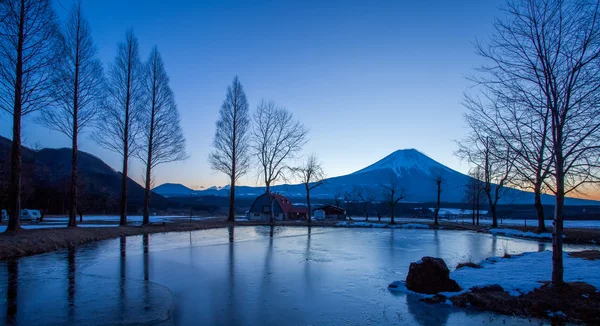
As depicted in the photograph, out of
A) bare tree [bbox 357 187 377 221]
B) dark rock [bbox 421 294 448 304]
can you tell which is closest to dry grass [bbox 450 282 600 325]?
dark rock [bbox 421 294 448 304]

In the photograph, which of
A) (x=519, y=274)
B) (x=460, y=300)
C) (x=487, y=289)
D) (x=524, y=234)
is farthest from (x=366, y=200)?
(x=460, y=300)

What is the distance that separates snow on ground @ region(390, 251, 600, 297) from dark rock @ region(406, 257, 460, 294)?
245 mm

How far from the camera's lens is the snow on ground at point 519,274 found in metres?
8.25

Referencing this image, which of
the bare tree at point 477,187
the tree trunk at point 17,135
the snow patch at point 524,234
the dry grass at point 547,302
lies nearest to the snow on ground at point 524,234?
the snow patch at point 524,234

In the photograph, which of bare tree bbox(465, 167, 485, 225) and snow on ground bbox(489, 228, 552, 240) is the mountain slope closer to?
snow on ground bbox(489, 228, 552, 240)

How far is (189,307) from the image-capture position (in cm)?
692

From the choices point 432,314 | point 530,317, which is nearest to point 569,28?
point 530,317

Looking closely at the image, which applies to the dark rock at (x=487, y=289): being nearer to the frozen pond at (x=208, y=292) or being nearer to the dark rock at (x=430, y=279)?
the dark rock at (x=430, y=279)

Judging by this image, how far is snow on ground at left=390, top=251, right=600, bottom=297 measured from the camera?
8250mm

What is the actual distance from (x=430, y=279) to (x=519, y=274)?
10.3 feet

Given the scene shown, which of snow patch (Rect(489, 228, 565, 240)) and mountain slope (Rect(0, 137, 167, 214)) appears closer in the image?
snow patch (Rect(489, 228, 565, 240))

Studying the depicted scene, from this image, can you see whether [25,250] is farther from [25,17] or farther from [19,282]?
[25,17]

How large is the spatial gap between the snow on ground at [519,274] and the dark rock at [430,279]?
0.24 m

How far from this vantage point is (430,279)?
8.49 meters
